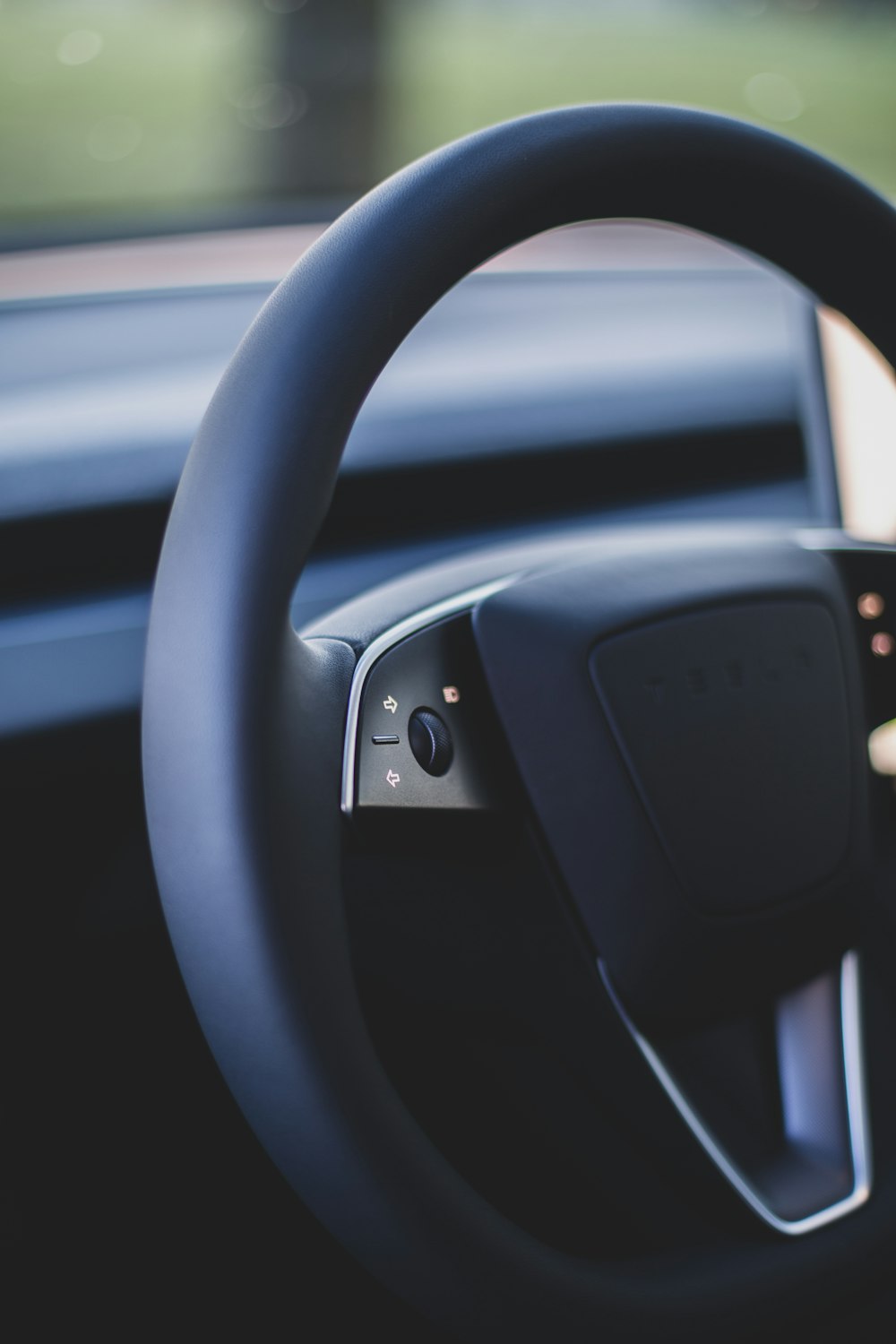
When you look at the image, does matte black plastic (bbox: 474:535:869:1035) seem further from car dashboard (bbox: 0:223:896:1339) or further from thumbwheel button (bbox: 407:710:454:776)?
car dashboard (bbox: 0:223:896:1339)

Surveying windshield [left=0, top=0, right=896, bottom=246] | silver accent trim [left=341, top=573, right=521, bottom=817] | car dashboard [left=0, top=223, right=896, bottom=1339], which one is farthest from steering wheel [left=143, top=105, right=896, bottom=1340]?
windshield [left=0, top=0, right=896, bottom=246]

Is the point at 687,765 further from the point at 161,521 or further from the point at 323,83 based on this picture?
the point at 323,83

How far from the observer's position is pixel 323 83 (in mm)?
2377

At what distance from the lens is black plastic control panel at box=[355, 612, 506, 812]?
64 centimetres

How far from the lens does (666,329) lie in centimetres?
151

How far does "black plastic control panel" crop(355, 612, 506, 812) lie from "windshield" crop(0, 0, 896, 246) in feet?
3.37

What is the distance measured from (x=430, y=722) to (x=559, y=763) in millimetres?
93

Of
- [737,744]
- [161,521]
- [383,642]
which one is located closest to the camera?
[383,642]

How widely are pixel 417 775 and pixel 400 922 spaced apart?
0.09 metres

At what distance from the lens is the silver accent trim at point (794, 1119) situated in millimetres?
758

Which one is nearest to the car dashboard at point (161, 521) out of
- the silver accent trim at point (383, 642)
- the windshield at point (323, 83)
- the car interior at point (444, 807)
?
the car interior at point (444, 807)

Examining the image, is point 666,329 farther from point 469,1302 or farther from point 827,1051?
point 469,1302

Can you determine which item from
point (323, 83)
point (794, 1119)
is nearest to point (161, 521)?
point (794, 1119)

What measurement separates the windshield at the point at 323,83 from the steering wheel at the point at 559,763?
0.91 metres
